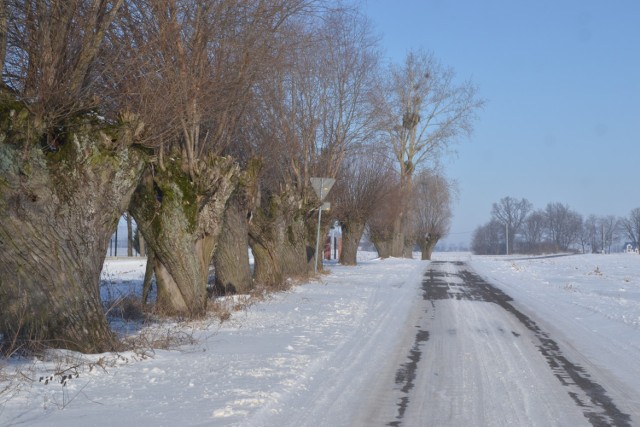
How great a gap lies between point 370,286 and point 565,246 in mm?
143202

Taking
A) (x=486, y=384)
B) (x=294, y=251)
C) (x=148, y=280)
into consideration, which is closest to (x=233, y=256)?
(x=148, y=280)

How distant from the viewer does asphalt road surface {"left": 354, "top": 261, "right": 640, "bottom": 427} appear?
18.9ft

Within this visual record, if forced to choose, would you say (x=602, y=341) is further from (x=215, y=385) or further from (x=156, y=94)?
(x=156, y=94)

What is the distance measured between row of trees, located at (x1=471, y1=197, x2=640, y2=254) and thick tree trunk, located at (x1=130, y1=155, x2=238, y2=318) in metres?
135

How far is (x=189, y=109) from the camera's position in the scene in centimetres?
1111

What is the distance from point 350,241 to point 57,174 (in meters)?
30.2

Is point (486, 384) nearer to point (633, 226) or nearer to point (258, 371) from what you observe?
point (258, 371)

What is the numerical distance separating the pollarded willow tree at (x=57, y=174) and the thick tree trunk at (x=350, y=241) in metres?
29.1

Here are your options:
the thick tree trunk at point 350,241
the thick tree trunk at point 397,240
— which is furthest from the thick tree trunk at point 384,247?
the thick tree trunk at point 350,241

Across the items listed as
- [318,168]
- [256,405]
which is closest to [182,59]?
[256,405]

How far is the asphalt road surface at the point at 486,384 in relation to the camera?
5.77 metres

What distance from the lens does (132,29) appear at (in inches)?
407

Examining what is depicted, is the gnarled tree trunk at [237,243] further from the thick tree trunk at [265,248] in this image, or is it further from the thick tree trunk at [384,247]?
the thick tree trunk at [384,247]

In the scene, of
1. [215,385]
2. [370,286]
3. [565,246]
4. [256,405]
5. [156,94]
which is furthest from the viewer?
[565,246]
